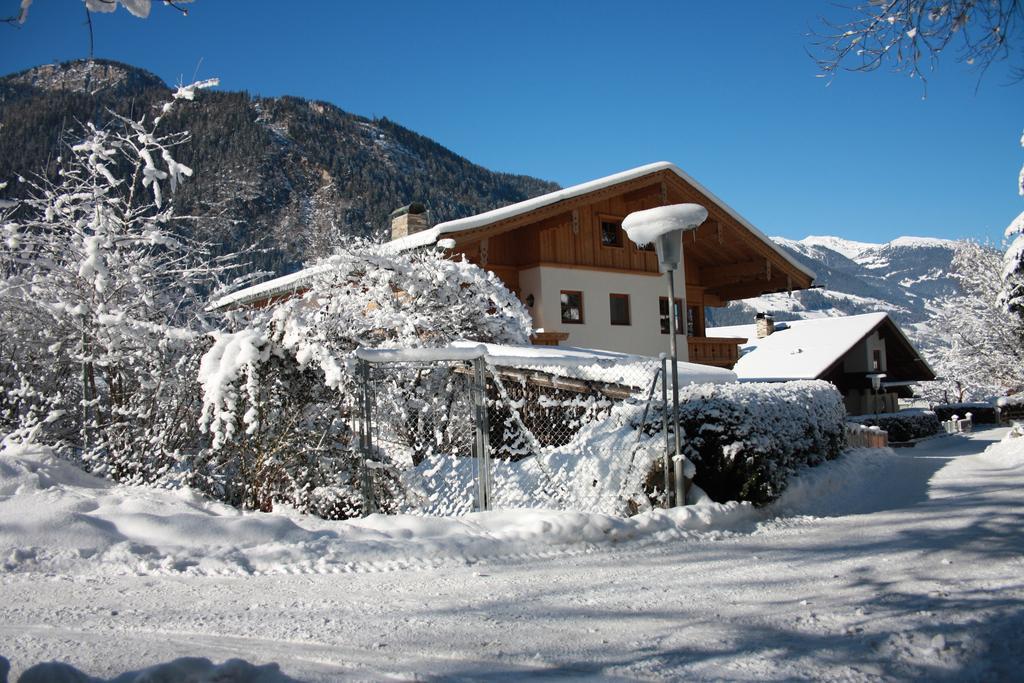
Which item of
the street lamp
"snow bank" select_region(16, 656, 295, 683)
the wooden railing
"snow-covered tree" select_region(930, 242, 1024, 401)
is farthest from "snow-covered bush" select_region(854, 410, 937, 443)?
"snow bank" select_region(16, 656, 295, 683)

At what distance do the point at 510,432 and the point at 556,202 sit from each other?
1021 centimetres

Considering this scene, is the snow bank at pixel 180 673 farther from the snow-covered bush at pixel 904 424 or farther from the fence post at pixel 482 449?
the snow-covered bush at pixel 904 424

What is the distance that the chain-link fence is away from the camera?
7887 mm

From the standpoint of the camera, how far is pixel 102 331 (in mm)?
8180

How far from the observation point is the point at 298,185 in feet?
338

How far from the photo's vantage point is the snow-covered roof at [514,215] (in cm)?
1655

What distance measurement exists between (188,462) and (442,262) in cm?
784

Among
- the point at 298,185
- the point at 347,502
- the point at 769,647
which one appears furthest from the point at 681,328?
the point at 298,185

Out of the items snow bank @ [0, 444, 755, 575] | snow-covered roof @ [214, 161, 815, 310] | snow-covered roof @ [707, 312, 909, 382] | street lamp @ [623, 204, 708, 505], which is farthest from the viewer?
snow-covered roof @ [707, 312, 909, 382]

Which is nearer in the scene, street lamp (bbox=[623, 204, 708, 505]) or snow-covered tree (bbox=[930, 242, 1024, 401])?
street lamp (bbox=[623, 204, 708, 505])

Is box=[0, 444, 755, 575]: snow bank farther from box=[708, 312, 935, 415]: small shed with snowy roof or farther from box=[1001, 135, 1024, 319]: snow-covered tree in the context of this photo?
box=[708, 312, 935, 415]: small shed with snowy roof

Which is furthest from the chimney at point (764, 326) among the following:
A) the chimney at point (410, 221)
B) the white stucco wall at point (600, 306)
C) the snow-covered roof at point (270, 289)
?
the snow-covered roof at point (270, 289)

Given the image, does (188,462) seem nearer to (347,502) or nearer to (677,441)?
(347,502)

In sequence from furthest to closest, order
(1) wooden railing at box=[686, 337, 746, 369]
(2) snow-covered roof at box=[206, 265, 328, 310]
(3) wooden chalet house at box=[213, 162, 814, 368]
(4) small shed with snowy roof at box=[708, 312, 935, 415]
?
(4) small shed with snowy roof at box=[708, 312, 935, 415] < (1) wooden railing at box=[686, 337, 746, 369] < (3) wooden chalet house at box=[213, 162, 814, 368] < (2) snow-covered roof at box=[206, 265, 328, 310]
